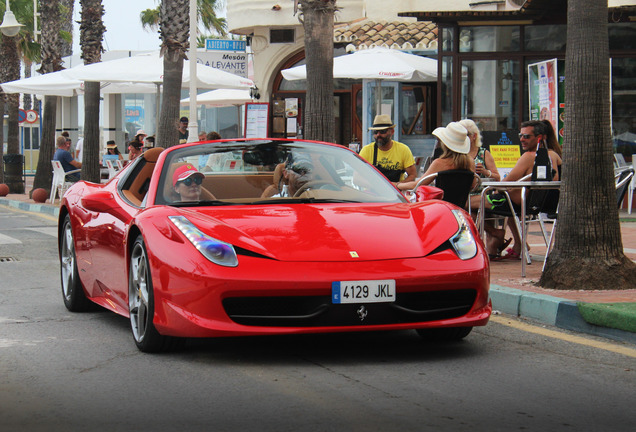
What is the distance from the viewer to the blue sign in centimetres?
2653

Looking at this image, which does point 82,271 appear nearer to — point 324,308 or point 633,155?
point 324,308

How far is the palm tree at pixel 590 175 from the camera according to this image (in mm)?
8164

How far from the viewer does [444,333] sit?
649 centimetres

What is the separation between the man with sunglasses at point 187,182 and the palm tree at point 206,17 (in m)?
58.6

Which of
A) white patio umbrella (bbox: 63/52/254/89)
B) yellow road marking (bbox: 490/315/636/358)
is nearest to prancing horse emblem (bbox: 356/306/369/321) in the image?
yellow road marking (bbox: 490/315/636/358)

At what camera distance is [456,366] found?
5.79 metres

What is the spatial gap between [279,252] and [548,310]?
253 centimetres

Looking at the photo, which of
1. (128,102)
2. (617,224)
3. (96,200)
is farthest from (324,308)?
(128,102)

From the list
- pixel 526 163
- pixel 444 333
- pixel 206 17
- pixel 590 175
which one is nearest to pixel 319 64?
pixel 526 163

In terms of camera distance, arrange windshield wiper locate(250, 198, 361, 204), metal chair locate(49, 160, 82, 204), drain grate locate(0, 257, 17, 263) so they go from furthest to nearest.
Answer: metal chair locate(49, 160, 82, 204), drain grate locate(0, 257, 17, 263), windshield wiper locate(250, 198, 361, 204)

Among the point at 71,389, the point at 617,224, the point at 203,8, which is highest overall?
the point at 203,8

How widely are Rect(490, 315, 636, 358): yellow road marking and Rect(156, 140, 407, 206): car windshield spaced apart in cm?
124

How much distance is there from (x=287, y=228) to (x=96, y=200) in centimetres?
161

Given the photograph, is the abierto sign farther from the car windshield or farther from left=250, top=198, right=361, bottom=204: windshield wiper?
left=250, top=198, right=361, bottom=204: windshield wiper
